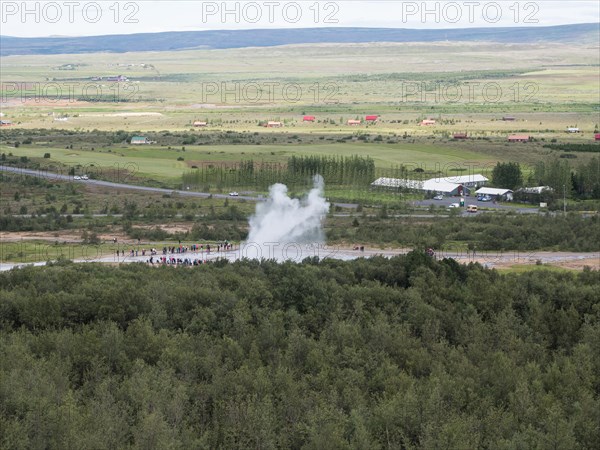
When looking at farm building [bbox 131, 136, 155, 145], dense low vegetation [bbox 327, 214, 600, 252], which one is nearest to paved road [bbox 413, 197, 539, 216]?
dense low vegetation [bbox 327, 214, 600, 252]

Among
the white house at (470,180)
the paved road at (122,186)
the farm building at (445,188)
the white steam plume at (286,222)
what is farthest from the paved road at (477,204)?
the white steam plume at (286,222)

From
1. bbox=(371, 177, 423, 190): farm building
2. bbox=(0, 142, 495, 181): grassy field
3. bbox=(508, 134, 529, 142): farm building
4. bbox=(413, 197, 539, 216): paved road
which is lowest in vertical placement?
bbox=(413, 197, 539, 216): paved road

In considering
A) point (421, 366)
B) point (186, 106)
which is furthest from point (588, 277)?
point (186, 106)

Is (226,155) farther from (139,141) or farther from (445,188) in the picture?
(445,188)

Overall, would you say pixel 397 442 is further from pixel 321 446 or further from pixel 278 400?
pixel 278 400

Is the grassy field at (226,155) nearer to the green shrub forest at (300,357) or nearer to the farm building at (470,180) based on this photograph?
the farm building at (470,180)

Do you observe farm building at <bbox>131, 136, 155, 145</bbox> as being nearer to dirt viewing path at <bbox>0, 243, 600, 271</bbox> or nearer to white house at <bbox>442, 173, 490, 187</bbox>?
white house at <bbox>442, 173, 490, 187</bbox>

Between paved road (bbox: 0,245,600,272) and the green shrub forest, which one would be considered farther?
paved road (bbox: 0,245,600,272)

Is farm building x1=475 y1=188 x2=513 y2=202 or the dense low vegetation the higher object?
farm building x1=475 y1=188 x2=513 y2=202

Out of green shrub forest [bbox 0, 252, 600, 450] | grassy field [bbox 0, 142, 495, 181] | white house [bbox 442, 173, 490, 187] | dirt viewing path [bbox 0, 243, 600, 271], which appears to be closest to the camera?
green shrub forest [bbox 0, 252, 600, 450]
